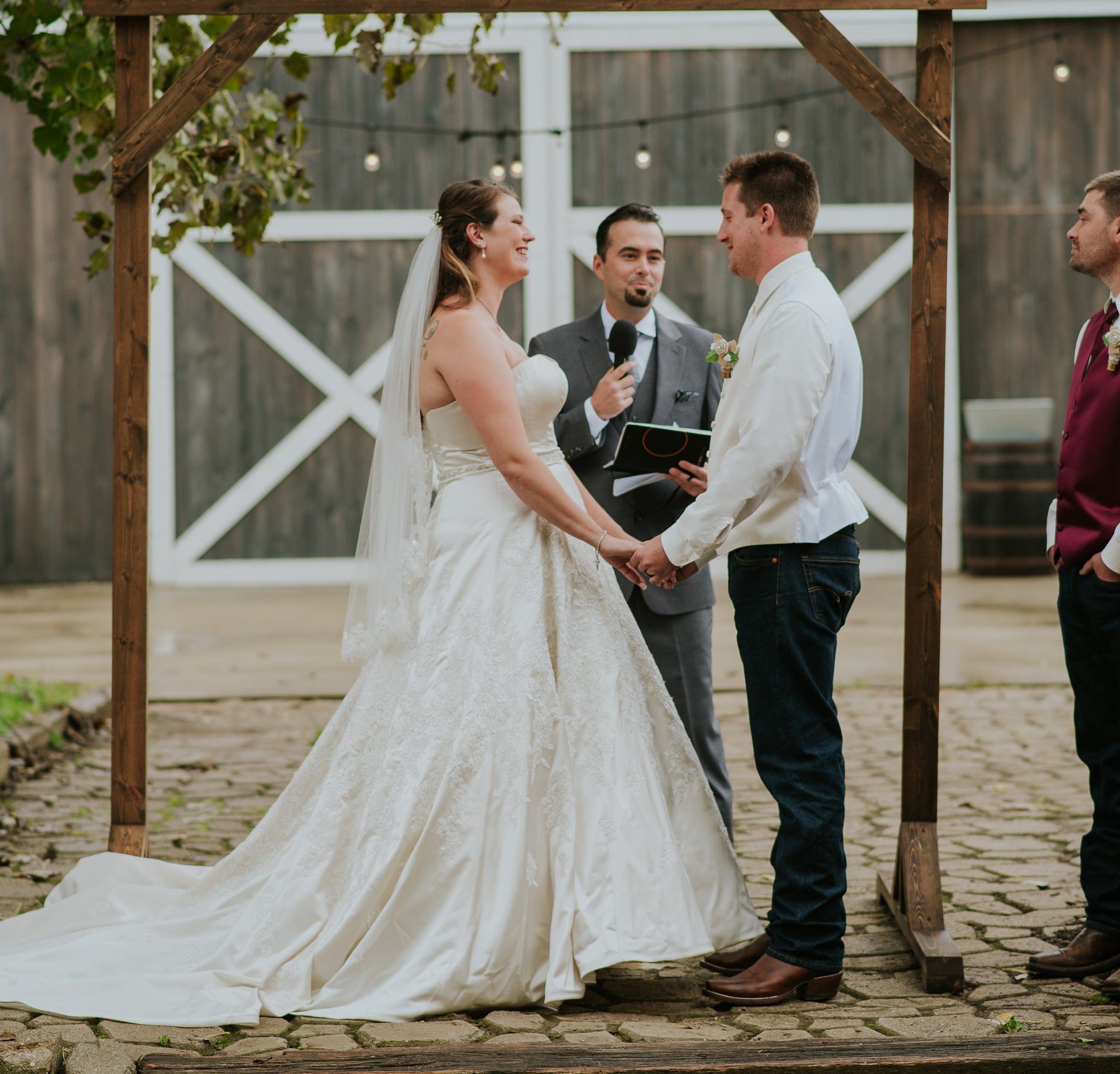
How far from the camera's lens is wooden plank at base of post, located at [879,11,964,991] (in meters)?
3.37

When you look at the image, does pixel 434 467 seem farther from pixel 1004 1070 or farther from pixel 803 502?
pixel 1004 1070

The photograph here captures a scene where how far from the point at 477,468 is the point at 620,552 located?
44 cm

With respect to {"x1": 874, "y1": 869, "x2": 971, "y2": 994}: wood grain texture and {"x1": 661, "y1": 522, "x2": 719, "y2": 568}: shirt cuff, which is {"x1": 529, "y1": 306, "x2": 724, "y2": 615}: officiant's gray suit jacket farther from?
{"x1": 874, "y1": 869, "x2": 971, "y2": 994}: wood grain texture

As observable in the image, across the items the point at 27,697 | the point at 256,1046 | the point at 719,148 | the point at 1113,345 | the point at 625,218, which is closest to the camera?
the point at 256,1046

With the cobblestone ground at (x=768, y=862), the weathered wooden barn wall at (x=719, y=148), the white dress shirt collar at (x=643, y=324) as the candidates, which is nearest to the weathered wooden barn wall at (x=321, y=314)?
the weathered wooden barn wall at (x=719, y=148)

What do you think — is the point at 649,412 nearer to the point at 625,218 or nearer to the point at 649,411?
the point at 649,411

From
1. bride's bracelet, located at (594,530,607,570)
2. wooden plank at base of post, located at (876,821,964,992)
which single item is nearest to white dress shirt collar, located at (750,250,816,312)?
bride's bracelet, located at (594,530,607,570)

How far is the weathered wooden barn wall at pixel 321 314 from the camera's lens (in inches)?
445

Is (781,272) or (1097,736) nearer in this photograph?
(781,272)

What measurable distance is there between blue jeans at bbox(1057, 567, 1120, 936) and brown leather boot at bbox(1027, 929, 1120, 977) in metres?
0.03

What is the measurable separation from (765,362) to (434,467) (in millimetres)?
991

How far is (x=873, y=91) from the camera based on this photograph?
3285mm

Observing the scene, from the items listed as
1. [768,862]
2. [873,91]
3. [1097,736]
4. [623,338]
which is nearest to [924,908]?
[1097,736]

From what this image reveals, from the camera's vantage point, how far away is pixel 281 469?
11438 mm
